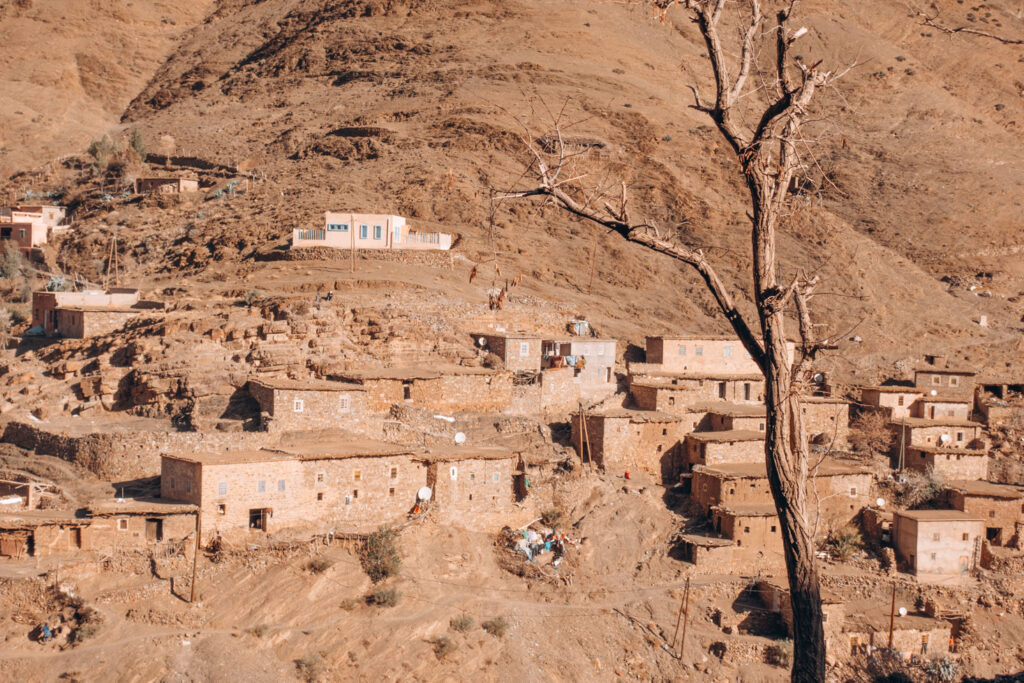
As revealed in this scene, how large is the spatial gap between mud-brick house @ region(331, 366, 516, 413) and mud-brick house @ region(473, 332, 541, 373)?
122cm

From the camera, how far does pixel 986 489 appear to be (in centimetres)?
2698

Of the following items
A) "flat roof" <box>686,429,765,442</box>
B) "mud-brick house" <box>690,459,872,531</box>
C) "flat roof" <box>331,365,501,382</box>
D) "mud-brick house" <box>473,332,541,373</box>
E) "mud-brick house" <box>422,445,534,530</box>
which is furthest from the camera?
"mud-brick house" <box>473,332,541,373</box>

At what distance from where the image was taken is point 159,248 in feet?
127

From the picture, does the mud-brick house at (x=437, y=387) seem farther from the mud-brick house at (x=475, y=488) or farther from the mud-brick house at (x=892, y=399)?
the mud-brick house at (x=892, y=399)

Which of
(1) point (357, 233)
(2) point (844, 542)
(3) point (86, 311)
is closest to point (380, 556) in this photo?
(2) point (844, 542)

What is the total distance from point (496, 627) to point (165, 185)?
30.0 metres

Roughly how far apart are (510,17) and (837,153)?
18369 millimetres

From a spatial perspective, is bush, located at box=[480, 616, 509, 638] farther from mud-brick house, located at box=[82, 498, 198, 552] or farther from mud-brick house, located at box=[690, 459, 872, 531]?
mud-brick house, located at box=[690, 459, 872, 531]

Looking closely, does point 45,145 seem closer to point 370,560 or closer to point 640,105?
point 640,105

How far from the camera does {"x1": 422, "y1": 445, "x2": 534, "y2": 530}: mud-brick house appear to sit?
2314 cm

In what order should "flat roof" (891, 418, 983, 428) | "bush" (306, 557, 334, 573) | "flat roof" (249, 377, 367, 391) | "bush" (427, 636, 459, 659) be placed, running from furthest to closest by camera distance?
1. "flat roof" (891, 418, 983, 428)
2. "flat roof" (249, 377, 367, 391)
3. "bush" (306, 557, 334, 573)
4. "bush" (427, 636, 459, 659)

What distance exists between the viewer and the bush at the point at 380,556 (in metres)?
21.1

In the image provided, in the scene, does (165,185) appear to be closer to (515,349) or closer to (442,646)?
(515,349)

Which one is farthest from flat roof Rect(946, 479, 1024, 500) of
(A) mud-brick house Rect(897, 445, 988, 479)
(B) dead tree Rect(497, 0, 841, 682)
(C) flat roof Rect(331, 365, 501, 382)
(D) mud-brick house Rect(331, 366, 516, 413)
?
(B) dead tree Rect(497, 0, 841, 682)
